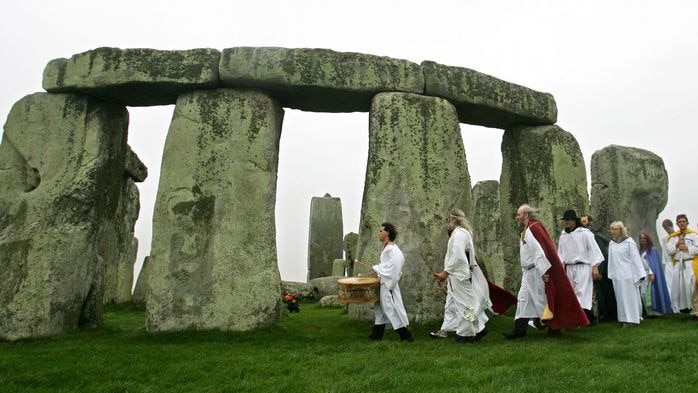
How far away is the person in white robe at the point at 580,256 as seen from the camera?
7.34 meters

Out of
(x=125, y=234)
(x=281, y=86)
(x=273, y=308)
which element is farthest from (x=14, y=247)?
(x=125, y=234)

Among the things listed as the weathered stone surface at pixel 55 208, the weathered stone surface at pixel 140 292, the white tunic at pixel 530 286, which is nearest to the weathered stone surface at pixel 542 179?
the white tunic at pixel 530 286

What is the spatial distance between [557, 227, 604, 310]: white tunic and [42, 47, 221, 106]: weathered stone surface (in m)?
5.25

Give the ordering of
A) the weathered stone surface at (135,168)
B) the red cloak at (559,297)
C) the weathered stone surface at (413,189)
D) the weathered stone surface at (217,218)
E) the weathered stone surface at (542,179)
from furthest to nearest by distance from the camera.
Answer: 1. the weathered stone surface at (135,168)
2. the weathered stone surface at (542,179)
3. the weathered stone surface at (413,189)
4. the weathered stone surface at (217,218)
5. the red cloak at (559,297)

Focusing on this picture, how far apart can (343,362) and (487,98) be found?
4827 mm

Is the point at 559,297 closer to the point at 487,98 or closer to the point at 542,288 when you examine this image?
the point at 542,288

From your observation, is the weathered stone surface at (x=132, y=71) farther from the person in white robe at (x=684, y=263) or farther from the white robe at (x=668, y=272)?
the white robe at (x=668, y=272)

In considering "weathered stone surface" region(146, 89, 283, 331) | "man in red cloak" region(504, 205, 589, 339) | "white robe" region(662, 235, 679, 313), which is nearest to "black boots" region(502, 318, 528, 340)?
"man in red cloak" region(504, 205, 589, 339)

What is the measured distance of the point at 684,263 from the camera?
8.77m

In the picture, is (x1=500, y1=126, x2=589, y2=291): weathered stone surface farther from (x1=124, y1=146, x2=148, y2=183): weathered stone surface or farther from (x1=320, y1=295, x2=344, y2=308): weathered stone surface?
(x1=124, y1=146, x2=148, y2=183): weathered stone surface

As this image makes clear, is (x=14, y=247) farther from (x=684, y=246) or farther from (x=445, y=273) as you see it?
(x=684, y=246)

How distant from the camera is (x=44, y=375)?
4.77 metres

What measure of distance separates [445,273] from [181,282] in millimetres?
3244

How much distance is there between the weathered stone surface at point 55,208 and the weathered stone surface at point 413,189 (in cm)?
354
